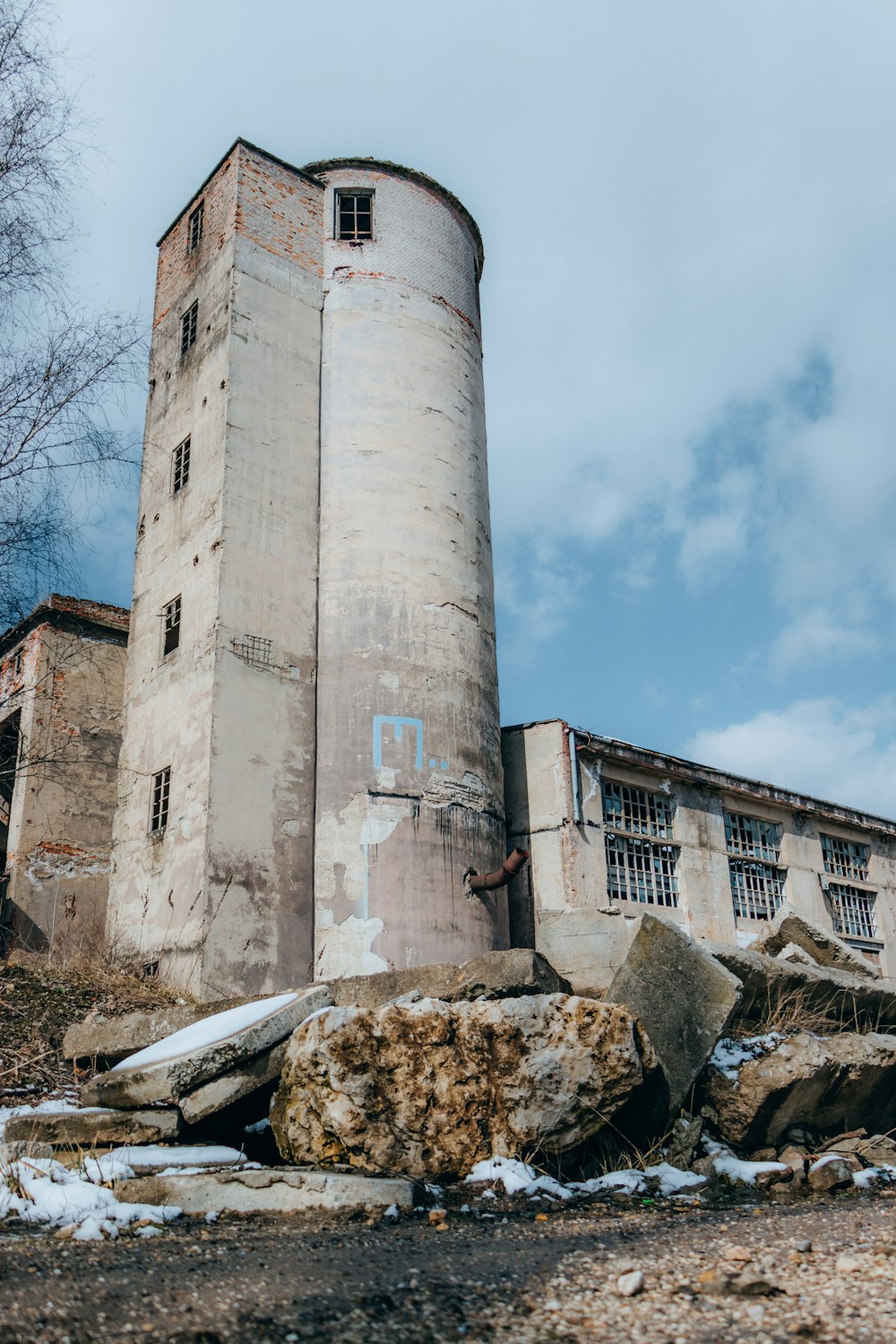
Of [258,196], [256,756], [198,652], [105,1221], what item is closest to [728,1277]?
[105,1221]

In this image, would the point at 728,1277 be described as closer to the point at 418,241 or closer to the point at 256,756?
the point at 256,756

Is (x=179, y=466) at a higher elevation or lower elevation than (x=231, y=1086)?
higher

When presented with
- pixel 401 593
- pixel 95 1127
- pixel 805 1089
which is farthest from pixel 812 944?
pixel 401 593

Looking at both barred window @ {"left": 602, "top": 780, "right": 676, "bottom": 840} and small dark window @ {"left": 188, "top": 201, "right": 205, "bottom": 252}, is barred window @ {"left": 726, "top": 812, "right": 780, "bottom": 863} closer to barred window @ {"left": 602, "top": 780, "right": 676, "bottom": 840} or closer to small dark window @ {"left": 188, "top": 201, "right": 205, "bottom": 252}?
barred window @ {"left": 602, "top": 780, "right": 676, "bottom": 840}

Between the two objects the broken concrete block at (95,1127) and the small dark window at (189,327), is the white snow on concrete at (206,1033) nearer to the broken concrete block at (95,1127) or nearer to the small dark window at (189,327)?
the broken concrete block at (95,1127)

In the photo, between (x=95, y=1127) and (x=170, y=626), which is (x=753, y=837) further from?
(x=95, y=1127)

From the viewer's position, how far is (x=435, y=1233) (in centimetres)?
555

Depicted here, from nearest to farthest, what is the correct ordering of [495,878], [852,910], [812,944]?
[812,944]
[495,878]
[852,910]

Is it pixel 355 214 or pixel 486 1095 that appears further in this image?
pixel 355 214

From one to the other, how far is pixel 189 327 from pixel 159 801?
27.7 ft

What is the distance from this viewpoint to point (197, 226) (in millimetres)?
19016

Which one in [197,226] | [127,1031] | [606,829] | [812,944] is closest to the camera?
[127,1031]

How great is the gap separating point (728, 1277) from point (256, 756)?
37.1 ft

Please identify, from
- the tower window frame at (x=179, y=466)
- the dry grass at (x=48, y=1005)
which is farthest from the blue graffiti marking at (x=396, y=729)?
the tower window frame at (x=179, y=466)
